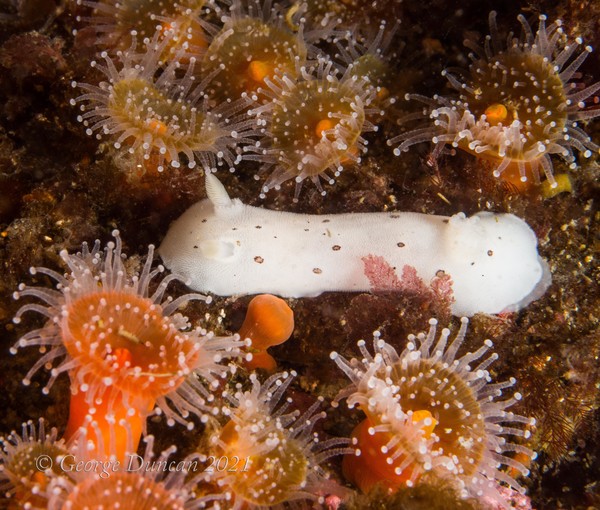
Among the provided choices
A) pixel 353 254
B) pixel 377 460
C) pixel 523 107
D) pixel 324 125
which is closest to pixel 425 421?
pixel 377 460

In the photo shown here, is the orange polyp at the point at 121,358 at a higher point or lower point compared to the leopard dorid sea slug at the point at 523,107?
lower

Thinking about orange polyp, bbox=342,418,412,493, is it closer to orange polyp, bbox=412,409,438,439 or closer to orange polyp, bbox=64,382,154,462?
orange polyp, bbox=412,409,438,439

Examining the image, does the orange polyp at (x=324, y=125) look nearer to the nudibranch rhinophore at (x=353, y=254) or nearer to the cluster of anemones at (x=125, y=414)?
the nudibranch rhinophore at (x=353, y=254)

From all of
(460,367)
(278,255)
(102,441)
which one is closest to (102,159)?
(278,255)

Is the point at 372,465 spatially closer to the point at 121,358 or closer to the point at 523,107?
the point at 121,358

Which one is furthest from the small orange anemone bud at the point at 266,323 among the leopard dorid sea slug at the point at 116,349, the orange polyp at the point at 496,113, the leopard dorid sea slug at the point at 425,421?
the orange polyp at the point at 496,113

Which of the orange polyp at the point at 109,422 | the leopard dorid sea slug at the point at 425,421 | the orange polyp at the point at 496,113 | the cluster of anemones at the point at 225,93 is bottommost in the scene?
the orange polyp at the point at 109,422

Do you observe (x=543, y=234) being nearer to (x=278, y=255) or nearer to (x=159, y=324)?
(x=278, y=255)
